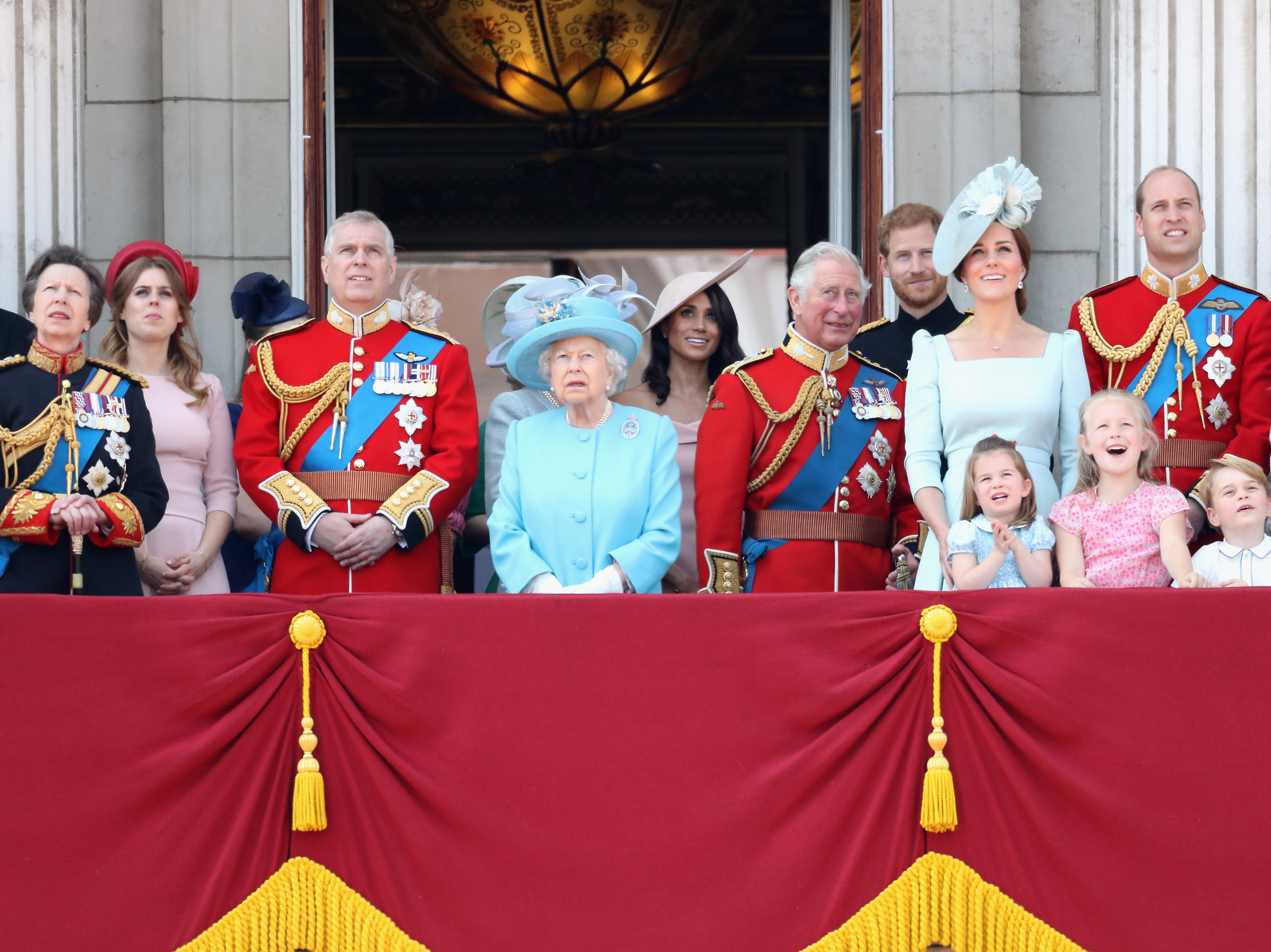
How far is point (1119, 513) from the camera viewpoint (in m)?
4.04

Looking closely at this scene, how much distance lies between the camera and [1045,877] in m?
3.55

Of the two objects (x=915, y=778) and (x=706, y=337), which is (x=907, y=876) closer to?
(x=915, y=778)

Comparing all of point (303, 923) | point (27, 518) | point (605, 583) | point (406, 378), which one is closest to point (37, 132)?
point (406, 378)

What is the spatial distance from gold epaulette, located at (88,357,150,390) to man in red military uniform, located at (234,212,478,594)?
275mm

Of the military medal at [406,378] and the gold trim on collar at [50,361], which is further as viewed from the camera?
the military medal at [406,378]

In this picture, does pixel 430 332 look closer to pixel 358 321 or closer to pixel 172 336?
pixel 358 321

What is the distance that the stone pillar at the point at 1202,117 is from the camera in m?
5.95

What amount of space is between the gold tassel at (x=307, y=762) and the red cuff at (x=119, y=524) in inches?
31.5

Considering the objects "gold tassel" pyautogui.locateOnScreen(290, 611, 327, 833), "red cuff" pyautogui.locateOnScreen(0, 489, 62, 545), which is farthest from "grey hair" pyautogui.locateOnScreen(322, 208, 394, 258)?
"gold tassel" pyautogui.locateOnScreen(290, 611, 327, 833)

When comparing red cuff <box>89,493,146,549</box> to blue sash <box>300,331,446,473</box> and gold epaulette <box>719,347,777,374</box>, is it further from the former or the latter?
gold epaulette <box>719,347,777,374</box>

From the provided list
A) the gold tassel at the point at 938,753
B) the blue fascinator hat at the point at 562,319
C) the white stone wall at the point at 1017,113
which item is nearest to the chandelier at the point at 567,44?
the white stone wall at the point at 1017,113

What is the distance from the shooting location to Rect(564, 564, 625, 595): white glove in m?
4.27

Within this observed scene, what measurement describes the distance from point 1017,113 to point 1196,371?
66.5 inches

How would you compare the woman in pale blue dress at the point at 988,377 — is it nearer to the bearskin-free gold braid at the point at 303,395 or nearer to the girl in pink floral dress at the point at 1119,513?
the girl in pink floral dress at the point at 1119,513
